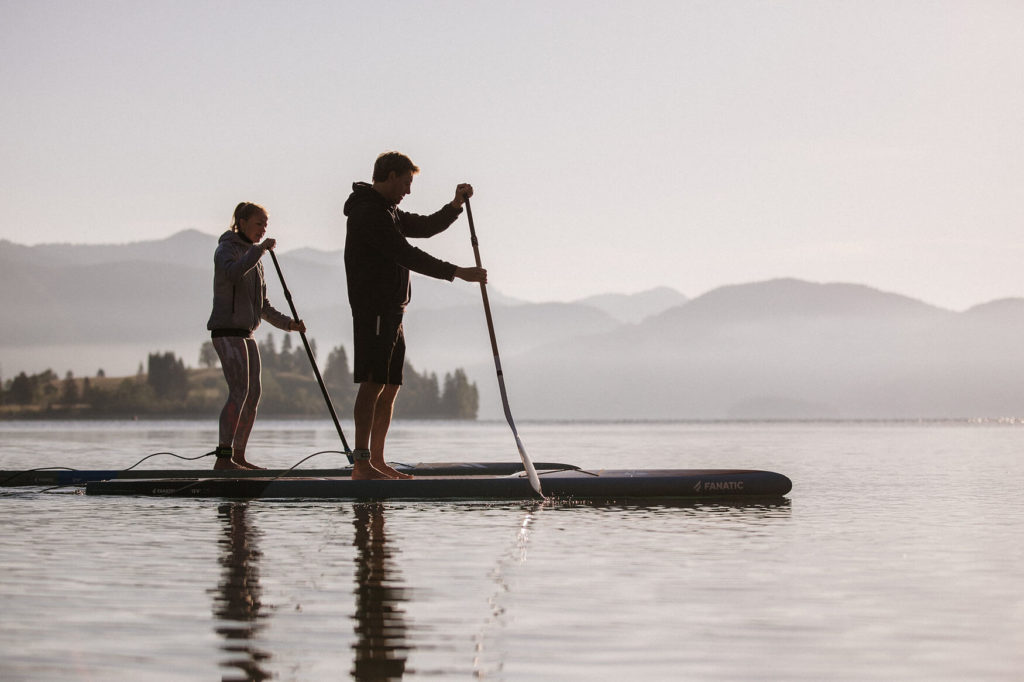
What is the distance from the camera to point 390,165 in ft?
38.5

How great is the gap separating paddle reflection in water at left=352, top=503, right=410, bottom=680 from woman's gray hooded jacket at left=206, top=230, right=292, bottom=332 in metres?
4.83

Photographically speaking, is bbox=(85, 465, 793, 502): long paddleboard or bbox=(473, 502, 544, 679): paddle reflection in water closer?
bbox=(473, 502, 544, 679): paddle reflection in water

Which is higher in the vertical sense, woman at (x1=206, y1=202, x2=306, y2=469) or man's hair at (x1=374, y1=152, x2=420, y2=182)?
man's hair at (x1=374, y1=152, x2=420, y2=182)

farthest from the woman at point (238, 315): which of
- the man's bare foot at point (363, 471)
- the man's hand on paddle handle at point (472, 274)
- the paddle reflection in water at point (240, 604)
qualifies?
the paddle reflection in water at point (240, 604)

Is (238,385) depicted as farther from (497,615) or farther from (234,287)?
(497,615)

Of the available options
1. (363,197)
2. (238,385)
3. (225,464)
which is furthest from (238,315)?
(363,197)

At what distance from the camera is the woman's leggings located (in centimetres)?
1304

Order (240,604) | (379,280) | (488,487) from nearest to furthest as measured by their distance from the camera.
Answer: (240,604) → (379,280) → (488,487)

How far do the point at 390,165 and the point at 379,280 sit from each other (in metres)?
1.11

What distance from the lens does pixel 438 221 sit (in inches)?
487

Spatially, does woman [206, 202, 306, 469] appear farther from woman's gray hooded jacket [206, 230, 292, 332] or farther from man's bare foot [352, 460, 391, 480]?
man's bare foot [352, 460, 391, 480]

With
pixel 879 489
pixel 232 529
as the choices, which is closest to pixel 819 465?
pixel 879 489

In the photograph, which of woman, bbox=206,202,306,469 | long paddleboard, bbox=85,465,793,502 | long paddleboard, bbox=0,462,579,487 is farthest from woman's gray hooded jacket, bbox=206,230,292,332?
long paddleboard, bbox=85,465,793,502

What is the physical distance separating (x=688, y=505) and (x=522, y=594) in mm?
5621
